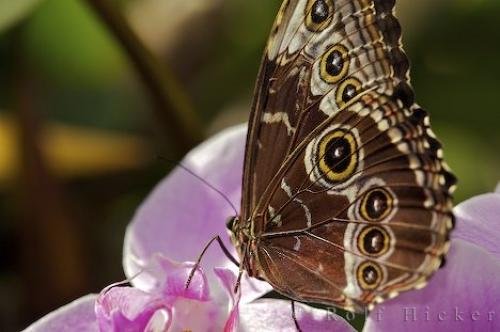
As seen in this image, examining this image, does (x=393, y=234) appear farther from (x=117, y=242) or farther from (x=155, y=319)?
(x=117, y=242)

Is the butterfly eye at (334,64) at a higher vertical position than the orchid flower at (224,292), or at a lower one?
higher

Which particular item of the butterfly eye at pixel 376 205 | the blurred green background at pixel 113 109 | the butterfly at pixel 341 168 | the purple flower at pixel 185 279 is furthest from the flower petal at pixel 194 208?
the blurred green background at pixel 113 109

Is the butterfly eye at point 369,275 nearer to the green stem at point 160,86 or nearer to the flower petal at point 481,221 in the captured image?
the flower petal at point 481,221

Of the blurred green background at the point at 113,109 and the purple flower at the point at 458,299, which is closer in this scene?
the purple flower at the point at 458,299

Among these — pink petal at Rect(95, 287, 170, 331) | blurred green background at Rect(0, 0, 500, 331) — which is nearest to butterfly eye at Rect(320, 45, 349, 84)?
pink petal at Rect(95, 287, 170, 331)

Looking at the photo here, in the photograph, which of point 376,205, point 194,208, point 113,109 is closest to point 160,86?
point 194,208

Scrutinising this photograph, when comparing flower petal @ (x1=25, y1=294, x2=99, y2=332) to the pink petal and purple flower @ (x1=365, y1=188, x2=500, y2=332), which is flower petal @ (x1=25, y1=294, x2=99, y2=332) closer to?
the pink petal

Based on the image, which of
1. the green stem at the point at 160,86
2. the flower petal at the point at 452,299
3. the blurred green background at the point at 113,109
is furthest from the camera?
the blurred green background at the point at 113,109
